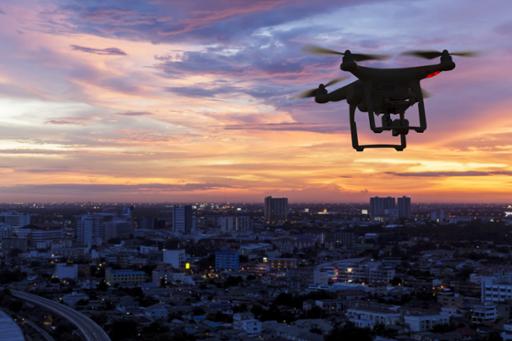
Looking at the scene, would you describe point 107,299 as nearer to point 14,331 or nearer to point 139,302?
point 139,302

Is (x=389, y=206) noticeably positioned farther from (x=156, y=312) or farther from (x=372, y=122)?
(x=372, y=122)

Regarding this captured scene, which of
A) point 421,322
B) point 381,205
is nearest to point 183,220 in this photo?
point 381,205

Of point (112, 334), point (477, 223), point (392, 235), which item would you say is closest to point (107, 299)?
point (112, 334)

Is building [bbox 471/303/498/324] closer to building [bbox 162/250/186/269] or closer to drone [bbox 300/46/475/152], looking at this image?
drone [bbox 300/46/475/152]

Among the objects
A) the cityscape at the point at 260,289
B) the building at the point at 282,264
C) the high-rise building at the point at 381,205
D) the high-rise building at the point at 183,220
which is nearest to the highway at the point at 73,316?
the cityscape at the point at 260,289

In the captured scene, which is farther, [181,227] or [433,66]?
[181,227]

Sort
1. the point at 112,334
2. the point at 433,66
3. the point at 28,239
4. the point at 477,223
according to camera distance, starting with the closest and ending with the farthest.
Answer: the point at 433,66, the point at 112,334, the point at 28,239, the point at 477,223
